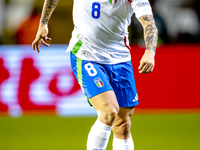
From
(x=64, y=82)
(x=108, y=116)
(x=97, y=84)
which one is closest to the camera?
(x=108, y=116)

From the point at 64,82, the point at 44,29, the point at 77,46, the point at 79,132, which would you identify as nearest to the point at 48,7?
the point at 44,29

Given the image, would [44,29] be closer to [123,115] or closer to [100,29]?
[100,29]

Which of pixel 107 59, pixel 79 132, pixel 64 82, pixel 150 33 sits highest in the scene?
pixel 150 33

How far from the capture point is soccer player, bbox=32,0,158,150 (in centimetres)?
231

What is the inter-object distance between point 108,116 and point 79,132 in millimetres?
2183

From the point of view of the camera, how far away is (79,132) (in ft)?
14.3

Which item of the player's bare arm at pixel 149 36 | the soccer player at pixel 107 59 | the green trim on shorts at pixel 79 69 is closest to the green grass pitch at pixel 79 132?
the soccer player at pixel 107 59

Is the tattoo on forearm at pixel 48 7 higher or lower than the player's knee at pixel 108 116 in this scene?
higher

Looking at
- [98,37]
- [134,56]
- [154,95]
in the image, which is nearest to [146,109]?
[154,95]

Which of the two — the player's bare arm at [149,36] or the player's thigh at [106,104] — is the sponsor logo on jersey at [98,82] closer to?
the player's thigh at [106,104]

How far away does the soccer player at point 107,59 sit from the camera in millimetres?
2314

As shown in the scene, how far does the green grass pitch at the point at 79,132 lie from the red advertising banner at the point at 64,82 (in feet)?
0.85

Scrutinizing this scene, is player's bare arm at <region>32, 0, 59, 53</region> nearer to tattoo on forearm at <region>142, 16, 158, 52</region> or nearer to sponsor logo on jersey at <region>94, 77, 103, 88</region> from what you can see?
sponsor logo on jersey at <region>94, 77, 103, 88</region>

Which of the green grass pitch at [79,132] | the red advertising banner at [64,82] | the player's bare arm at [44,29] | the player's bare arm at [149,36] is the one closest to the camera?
the player's bare arm at [149,36]
